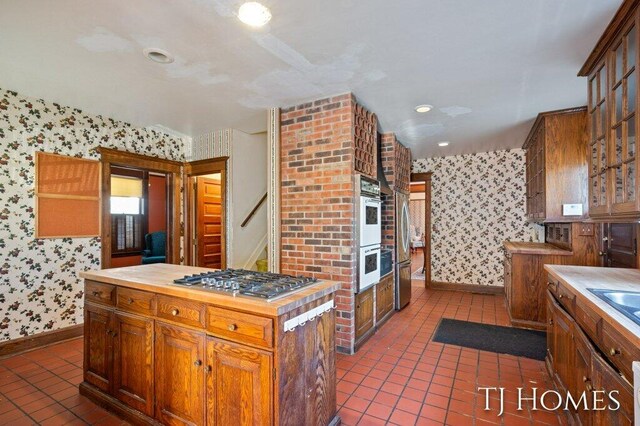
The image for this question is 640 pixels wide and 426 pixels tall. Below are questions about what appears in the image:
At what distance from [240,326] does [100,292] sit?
4.28 ft

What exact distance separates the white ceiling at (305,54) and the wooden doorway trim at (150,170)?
1.98 feet

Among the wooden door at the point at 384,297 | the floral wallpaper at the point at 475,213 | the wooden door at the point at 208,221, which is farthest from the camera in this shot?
the floral wallpaper at the point at 475,213

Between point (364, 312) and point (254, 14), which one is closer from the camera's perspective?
point (254, 14)

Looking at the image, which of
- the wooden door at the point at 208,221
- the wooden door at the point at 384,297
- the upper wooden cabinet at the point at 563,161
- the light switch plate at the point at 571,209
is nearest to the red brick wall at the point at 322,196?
the wooden door at the point at 384,297

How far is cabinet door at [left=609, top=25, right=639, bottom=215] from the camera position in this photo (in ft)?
5.53

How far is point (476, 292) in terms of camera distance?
550 centimetres

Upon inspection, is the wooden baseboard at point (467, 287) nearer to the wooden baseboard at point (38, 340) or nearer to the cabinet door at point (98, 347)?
the cabinet door at point (98, 347)

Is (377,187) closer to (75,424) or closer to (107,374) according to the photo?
(107,374)

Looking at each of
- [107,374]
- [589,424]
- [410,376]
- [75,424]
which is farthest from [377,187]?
[75,424]

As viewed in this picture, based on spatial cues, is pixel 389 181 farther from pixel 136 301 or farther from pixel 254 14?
pixel 136 301

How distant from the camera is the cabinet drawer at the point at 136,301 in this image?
6.20ft

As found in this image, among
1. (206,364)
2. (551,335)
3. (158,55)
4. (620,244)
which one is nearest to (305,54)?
(158,55)

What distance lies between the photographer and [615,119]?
1.87 metres

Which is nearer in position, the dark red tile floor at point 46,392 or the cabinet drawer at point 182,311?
the cabinet drawer at point 182,311
